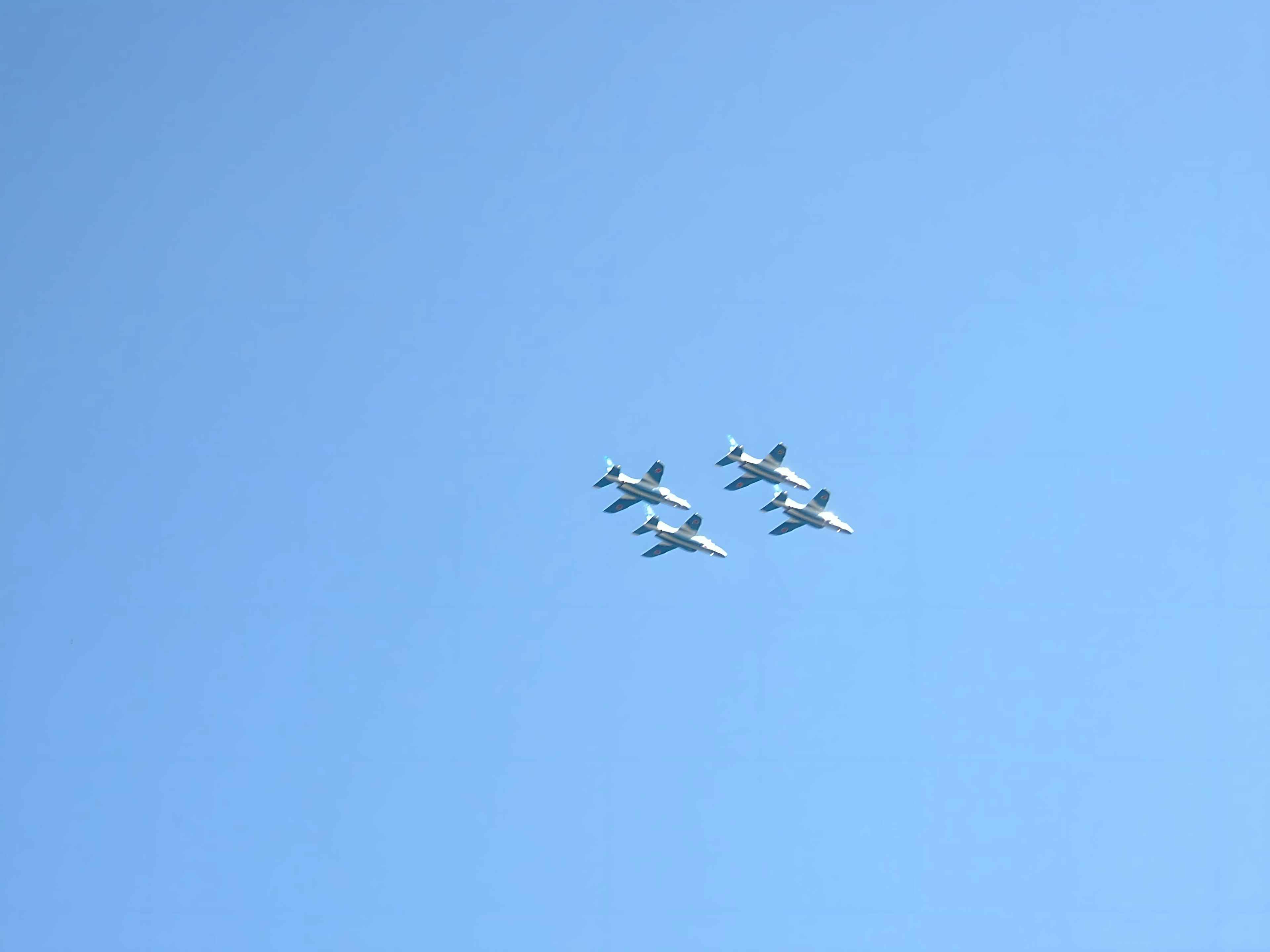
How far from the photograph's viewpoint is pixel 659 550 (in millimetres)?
107188

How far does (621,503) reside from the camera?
347 feet

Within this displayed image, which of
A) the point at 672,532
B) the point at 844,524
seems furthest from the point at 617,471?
the point at 844,524

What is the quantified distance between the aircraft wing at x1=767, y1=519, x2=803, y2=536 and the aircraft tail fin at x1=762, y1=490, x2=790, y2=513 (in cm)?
109

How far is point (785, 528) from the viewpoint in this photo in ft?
352

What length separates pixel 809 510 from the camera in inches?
4190

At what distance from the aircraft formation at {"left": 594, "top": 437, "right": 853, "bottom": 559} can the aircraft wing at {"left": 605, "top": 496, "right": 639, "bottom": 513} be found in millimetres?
15

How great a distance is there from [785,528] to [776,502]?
1476 millimetres

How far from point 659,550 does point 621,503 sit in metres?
3.16

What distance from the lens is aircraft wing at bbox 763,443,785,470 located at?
10525cm

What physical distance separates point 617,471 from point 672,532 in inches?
173

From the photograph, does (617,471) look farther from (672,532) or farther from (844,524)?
(844,524)

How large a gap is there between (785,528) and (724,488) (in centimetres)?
371

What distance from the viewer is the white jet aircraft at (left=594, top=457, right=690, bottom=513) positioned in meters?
104

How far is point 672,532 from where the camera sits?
107m
